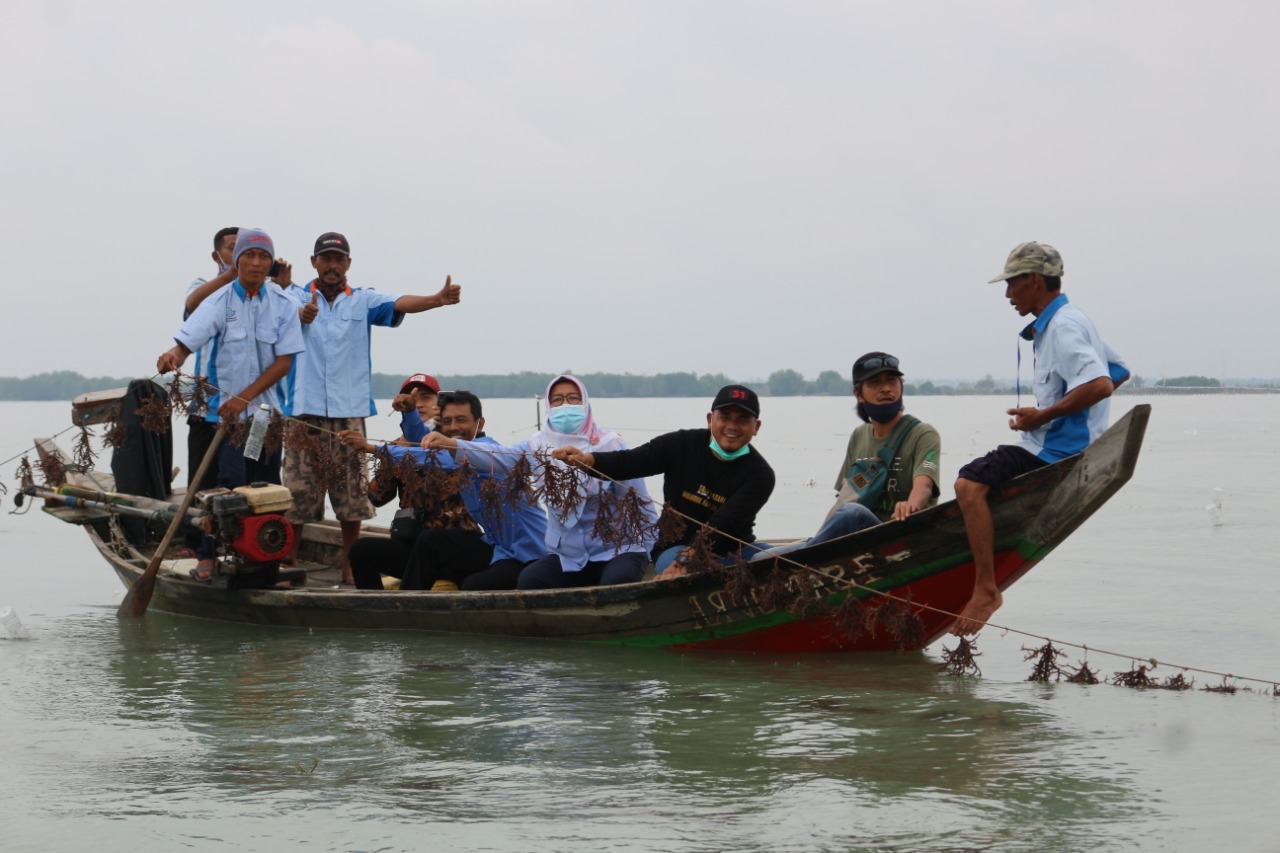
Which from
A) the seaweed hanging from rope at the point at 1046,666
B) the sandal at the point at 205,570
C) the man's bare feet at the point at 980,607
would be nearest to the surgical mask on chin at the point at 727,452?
the man's bare feet at the point at 980,607

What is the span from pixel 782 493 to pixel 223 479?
13674 mm

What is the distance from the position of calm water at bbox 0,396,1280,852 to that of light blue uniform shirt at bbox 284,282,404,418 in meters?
1.47

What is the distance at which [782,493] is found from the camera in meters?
21.4

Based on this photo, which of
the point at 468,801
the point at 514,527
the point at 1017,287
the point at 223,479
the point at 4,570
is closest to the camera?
the point at 468,801

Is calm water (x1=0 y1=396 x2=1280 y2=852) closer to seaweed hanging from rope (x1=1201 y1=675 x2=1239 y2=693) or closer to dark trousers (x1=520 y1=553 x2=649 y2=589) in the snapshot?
seaweed hanging from rope (x1=1201 y1=675 x2=1239 y2=693)

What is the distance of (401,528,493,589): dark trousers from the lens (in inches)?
315

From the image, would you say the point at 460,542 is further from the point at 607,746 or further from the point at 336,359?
the point at 607,746

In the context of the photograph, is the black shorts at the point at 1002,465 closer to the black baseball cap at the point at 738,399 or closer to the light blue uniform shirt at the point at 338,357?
the black baseball cap at the point at 738,399

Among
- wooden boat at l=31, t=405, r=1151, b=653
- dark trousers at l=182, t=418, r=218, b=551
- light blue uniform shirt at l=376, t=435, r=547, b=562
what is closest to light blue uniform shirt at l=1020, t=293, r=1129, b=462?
wooden boat at l=31, t=405, r=1151, b=653

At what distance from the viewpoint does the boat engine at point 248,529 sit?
7848 mm

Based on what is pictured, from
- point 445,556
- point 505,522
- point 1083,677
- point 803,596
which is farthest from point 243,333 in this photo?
point 1083,677

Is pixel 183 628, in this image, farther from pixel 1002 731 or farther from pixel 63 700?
pixel 1002 731

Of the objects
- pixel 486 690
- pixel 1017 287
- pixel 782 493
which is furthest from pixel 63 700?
pixel 782 493

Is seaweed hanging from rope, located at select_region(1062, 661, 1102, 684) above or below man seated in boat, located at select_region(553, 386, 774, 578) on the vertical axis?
below
